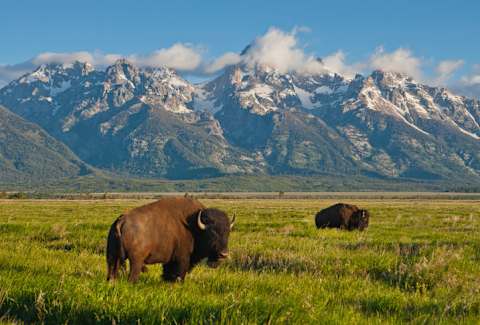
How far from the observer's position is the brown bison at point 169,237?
33.2 ft

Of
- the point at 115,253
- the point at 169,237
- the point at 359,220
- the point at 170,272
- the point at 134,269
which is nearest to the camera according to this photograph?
the point at 134,269

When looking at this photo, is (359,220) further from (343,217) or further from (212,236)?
(212,236)

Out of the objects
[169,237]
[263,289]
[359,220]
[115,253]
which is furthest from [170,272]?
[359,220]

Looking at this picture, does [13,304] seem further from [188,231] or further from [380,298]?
[380,298]

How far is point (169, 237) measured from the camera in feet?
35.6

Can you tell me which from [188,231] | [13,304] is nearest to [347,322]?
[13,304]

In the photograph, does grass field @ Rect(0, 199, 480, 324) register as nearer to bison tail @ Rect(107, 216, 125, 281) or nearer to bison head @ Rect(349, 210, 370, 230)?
bison tail @ Rect(107, 216, 125, 281)

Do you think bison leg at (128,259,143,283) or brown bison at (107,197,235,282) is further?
brown bison at (107,197,235,282)

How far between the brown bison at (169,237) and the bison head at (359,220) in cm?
2021

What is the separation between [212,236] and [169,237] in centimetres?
90

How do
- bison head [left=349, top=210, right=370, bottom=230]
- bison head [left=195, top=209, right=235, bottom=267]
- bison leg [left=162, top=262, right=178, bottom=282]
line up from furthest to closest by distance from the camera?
bison head [left=349, top=210, right=370, bottom=230] < bison head [left=195, top=209, right=235, bottom=267] < bison leg [left=162, top=262, right=178, bottom=282]

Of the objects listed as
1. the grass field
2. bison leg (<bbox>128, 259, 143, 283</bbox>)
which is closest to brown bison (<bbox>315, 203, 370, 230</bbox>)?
the grass field

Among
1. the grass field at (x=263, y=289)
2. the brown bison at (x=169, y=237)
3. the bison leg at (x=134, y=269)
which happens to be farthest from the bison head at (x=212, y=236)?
the bison leg at (x=134, y=269)

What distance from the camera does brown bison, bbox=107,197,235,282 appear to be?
1013cm
